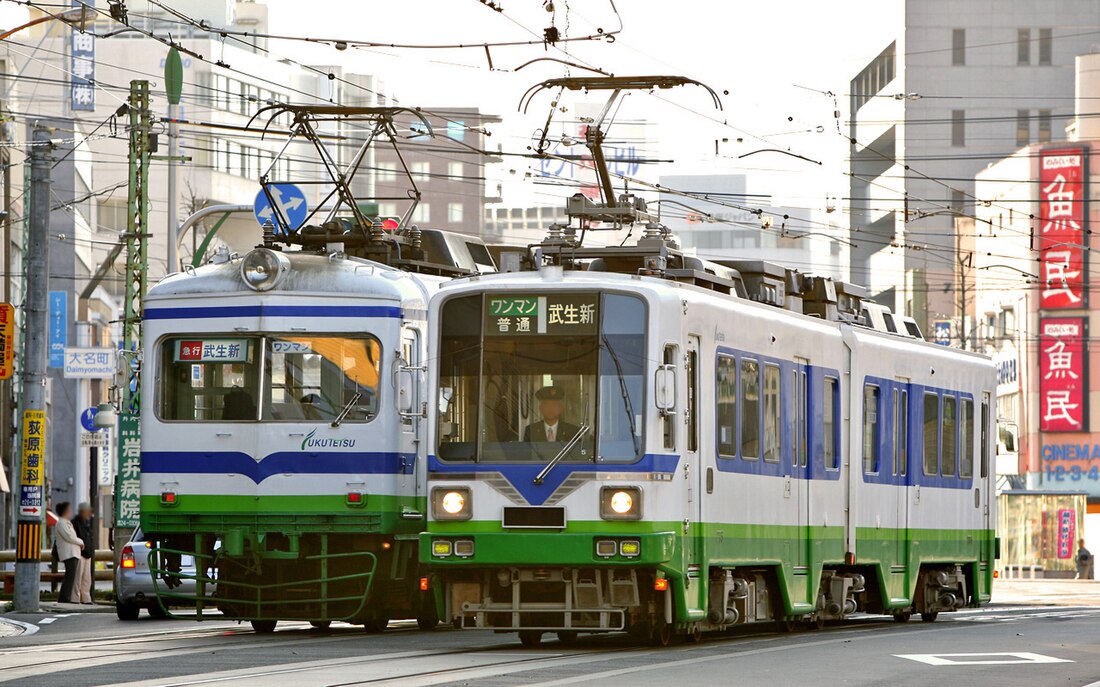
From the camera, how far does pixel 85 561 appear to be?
32375mm

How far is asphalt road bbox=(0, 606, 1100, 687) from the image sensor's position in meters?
13.9

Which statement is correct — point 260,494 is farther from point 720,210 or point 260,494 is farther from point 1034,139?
point 720,210

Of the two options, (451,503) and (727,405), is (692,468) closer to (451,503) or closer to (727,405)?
(727,405)

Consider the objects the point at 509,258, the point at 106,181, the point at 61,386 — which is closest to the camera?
the point at 509,258

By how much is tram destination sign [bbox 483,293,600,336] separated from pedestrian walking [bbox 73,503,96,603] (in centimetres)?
1647

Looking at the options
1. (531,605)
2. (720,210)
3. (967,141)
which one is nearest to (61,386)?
(967,141)

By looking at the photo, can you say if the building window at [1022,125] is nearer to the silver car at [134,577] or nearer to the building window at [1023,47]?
the building window at [1023,47]

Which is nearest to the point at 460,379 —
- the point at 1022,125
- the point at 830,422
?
the point at 830,422

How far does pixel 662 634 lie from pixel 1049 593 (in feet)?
82.5

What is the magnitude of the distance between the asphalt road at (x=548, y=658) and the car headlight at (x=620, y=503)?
101cm

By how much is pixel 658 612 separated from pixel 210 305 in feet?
18.4

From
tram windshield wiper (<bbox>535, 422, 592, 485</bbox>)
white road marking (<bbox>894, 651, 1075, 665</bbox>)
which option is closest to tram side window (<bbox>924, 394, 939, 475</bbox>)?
white road marking (<bbox>894, 651, 1075, 665</bbox>)

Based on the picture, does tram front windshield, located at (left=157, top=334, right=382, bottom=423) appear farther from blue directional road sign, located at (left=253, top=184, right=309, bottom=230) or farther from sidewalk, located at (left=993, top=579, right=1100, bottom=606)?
sidewalk, located at (left=993, top=579, right=1100, bottom=606)

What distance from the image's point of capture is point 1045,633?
20.5 metres
